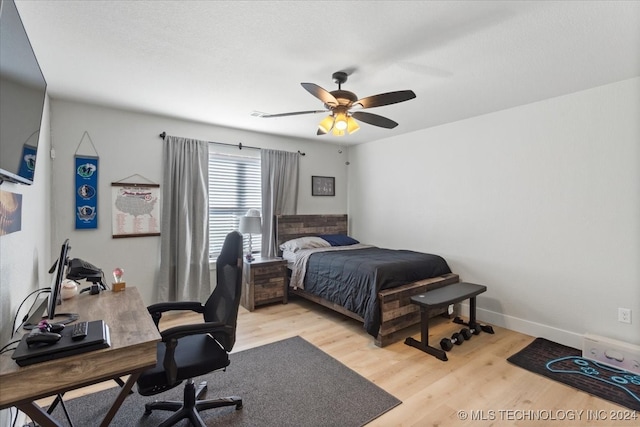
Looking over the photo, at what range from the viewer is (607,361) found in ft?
8.43

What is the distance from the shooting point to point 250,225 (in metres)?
4.00

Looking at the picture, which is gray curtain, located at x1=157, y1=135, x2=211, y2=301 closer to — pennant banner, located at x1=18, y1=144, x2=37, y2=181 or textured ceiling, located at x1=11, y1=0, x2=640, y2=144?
textured ceiling, located at x1=11, y1=0, x2=640, y2=144

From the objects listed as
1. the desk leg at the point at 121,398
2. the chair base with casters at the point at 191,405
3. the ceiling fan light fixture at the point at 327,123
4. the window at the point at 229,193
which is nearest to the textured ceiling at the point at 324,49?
the ceiling fan light fixture at the point at 327,123

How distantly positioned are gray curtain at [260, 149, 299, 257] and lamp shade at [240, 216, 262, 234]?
0.45 meters

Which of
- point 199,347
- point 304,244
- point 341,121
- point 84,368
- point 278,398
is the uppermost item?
point 341,121

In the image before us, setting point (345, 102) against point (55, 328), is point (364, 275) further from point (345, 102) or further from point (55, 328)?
point (55, 328)

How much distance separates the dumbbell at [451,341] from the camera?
2797 millimetres

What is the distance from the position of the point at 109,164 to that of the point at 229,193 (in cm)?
145

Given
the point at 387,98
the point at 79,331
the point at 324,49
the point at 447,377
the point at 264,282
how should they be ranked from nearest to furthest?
the point at 79,331, the point at 324,49, the point at 387,98, the point at 447,377, the point at 264,282

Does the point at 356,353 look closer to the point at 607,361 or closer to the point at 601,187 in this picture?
the point at 607,361

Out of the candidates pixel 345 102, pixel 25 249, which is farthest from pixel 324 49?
pixel 25 249

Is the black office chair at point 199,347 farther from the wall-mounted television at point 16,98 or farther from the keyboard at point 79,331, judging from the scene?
the wall-mounted television at point 16,98

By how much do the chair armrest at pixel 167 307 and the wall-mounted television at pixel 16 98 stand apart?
0.99 m

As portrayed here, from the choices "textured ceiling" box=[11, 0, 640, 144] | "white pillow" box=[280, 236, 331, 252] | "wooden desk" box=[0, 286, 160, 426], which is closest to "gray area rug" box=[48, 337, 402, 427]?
"wooden desk" box=[0, 286, 160, 426]
